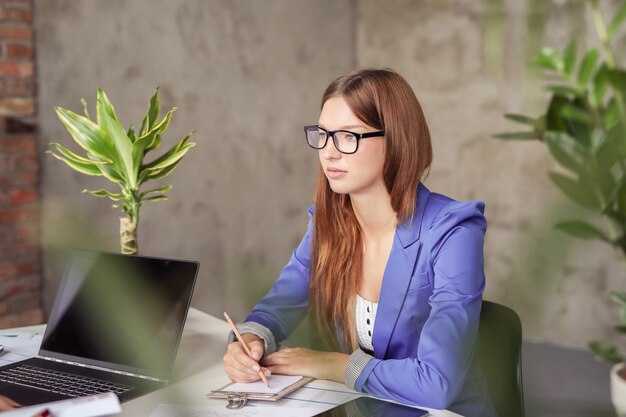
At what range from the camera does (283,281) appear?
1825 millimetres

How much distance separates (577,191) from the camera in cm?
20

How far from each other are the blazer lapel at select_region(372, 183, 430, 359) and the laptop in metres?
0.44

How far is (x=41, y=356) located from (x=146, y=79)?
7.19 ft

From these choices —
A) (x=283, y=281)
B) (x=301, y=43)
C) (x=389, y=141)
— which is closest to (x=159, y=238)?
(x=301, y=43)

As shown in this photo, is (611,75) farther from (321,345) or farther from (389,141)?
(321,345)

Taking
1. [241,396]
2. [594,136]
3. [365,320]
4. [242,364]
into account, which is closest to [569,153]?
[594,136]

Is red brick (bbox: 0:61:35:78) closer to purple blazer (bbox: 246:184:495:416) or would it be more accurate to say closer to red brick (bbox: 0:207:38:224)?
red brick (bbox: 0:207:38:224)

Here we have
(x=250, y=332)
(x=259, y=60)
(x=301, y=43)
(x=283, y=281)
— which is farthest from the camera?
(x=301, y=43)

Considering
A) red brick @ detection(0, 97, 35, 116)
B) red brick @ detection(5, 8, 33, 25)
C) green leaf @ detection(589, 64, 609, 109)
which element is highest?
red brick @ detection(5, 8, 33, 25)

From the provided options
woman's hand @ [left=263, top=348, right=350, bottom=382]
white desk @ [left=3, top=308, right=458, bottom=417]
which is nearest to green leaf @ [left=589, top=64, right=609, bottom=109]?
white desk @ [left=3, top=308, right=458, bottom=417]

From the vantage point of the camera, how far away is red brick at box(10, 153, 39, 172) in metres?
2.98

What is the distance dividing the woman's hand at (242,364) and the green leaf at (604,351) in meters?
1.20

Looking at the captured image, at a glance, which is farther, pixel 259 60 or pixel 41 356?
pixel 259 60

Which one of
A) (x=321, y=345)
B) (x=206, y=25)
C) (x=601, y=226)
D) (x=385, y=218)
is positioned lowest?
(x=321, y=345)
